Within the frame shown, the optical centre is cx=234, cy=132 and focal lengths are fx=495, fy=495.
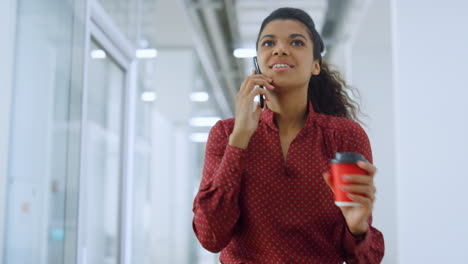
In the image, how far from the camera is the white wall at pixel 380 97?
545cm

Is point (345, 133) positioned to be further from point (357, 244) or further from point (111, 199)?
point (111, 199)

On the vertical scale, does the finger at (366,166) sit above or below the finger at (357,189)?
above

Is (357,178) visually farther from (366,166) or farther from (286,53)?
(286,53)

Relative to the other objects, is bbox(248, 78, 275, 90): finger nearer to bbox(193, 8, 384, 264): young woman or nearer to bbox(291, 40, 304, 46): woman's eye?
bbox(193, 8, 384, 264): young woman

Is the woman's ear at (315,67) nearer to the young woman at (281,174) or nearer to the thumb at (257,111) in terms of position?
the young woman at (281,174)

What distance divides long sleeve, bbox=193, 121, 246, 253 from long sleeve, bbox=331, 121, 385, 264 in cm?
28

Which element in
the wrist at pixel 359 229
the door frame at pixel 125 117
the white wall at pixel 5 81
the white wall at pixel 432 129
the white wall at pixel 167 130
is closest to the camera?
the wrist at pixel 359 229

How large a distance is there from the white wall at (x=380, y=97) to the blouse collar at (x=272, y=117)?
13.1ft

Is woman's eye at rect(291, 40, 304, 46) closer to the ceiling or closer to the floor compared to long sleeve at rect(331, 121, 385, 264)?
closer to the ceiling

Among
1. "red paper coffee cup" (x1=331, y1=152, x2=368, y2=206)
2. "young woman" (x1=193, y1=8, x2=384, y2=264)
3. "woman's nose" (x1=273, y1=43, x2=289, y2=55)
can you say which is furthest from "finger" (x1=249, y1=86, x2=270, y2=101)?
"red paper coffee cup" (x1=331, y1=152, x2=368, y2=206)

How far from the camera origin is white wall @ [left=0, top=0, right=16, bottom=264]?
1.96m

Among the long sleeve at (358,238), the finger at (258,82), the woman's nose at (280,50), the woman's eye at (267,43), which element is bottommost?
the long sleeve at (358,238)

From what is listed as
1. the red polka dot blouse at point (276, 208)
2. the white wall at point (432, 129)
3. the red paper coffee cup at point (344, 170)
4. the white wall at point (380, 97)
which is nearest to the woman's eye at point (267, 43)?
the red polka dot blouse at point (276, 208)

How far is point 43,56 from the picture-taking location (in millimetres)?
2277
